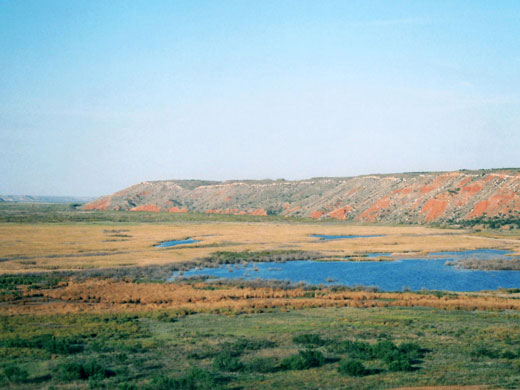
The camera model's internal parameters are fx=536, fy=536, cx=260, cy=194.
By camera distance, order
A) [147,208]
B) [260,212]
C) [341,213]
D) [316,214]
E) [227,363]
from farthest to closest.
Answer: [147,208] → [260,212] → [316,214] → [341,213] → [227,363]

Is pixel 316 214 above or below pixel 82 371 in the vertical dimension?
above

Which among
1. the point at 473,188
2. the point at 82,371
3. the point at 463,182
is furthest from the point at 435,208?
the point at 82,371

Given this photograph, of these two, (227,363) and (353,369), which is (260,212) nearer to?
(227,363)

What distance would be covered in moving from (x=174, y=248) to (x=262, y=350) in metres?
46.4

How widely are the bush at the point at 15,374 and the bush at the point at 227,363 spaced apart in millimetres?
5685

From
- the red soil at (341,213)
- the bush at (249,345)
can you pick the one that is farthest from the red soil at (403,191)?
the bush at (249,345)

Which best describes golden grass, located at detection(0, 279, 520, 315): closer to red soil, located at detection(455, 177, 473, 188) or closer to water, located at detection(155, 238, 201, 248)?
water, located at detection(155, 238, 201, 248)

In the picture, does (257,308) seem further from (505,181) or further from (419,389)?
(505,181)

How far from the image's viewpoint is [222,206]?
542 ft

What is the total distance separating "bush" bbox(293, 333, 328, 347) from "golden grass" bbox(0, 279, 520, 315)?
24.2ft

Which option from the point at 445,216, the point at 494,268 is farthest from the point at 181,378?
the point at 445,216

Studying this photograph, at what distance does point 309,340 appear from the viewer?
67.6ft

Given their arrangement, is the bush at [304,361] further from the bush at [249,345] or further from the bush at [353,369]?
the bush at [249,345]

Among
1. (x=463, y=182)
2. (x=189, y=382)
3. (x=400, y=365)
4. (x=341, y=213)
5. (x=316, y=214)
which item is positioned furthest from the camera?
(x=316, y=214)
